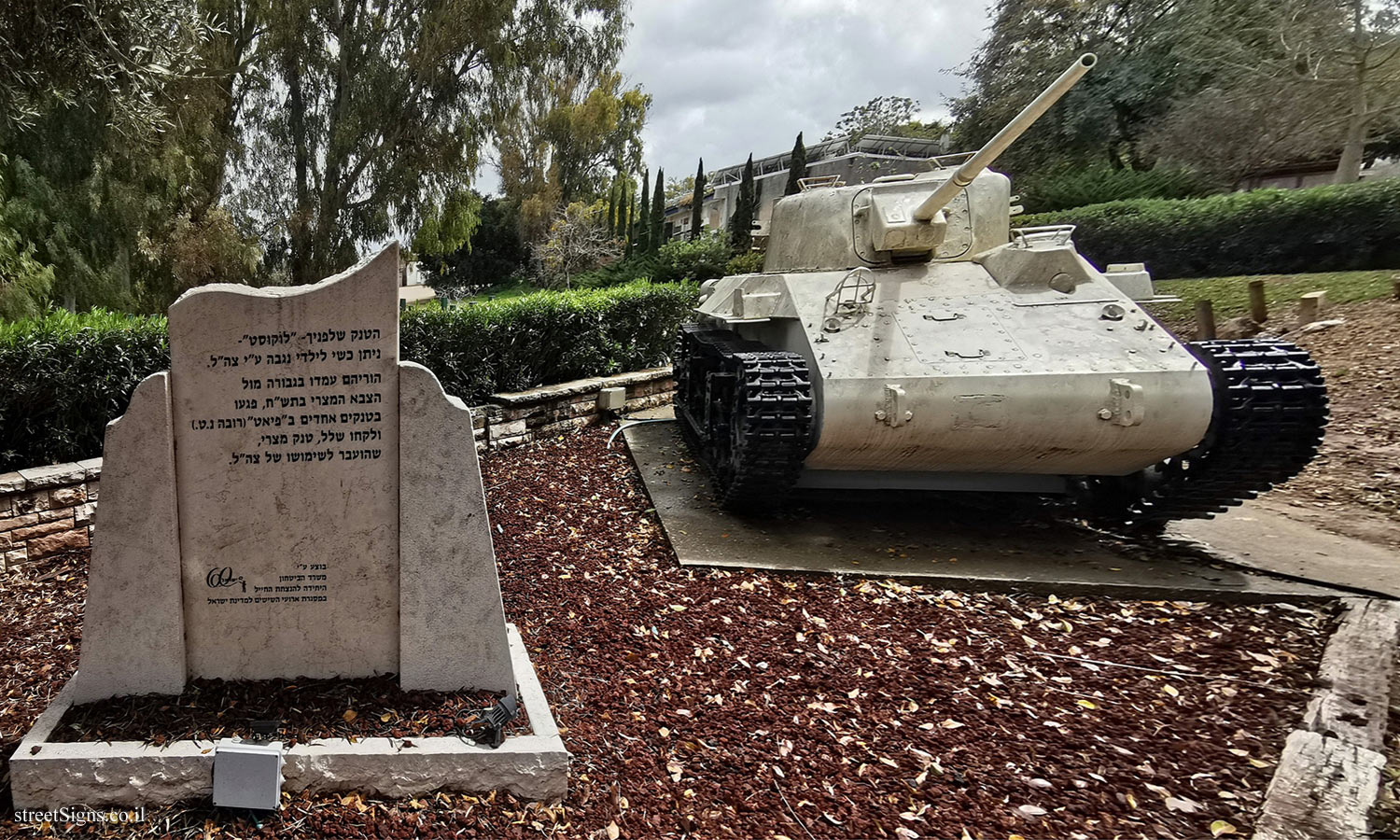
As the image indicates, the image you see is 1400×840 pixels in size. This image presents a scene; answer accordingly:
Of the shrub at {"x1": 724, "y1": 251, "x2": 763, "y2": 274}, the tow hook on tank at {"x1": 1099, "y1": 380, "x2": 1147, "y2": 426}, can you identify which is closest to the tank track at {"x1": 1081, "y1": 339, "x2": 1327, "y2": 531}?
the tow hook on tank at {"x1": 1099, "y1": 380, "x2": 1147, "y2": 426}

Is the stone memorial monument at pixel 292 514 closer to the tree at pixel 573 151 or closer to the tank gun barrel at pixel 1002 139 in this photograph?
the tank gun barrel at pixel 1002 139

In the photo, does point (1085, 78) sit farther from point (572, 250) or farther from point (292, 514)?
point (292, 514)

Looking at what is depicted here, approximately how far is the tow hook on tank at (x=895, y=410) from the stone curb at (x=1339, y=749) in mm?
2089

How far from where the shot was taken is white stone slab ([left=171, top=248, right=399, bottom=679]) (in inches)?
103

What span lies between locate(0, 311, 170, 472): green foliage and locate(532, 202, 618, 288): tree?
71.9 feet

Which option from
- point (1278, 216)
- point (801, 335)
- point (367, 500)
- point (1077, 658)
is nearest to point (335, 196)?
point (801, 335)

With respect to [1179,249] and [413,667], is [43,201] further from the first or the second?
[1179,249]

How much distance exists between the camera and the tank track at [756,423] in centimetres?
438

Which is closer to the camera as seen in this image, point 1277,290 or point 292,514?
point 292,514

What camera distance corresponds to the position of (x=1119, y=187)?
16391 mm

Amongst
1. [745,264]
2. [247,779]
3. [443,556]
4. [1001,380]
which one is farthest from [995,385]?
[745,264]

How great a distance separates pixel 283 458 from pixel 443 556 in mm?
637

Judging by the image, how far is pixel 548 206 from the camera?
31.4 m

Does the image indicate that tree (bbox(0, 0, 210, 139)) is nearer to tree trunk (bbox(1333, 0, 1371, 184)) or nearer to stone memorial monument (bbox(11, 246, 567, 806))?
stone memorial monument (bbox(11, 246, 567, 806))
